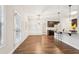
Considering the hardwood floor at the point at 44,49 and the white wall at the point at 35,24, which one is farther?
the white wall at the point at 35,24

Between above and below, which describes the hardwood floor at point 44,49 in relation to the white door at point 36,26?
below

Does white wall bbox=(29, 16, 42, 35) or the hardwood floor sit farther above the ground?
white wall bbox=(29, 16, 42, 35)

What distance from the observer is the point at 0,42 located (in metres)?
3.72

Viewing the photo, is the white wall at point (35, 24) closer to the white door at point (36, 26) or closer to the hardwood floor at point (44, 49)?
the white door at point (36, 26)

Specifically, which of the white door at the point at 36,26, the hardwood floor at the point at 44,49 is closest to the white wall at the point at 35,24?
the white door at the point at 36,26

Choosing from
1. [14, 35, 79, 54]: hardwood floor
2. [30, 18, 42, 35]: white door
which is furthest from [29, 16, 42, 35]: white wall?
[14, 35, 79, 54]: hardwood floor

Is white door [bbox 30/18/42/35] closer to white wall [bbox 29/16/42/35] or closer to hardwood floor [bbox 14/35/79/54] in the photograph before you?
white wall [bbox 29/16/42/35]

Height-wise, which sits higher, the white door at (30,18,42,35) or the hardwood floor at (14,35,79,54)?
the white door at (30,18,42,35)

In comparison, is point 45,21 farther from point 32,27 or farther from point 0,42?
point 0,42

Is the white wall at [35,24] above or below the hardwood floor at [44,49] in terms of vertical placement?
above

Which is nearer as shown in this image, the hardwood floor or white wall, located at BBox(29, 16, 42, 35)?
the hardwood floor

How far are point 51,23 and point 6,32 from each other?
13.8 meters

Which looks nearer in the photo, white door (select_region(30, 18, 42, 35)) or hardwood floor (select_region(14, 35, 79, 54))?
hardwood floor (select_region(14, 35, 79, 54))
